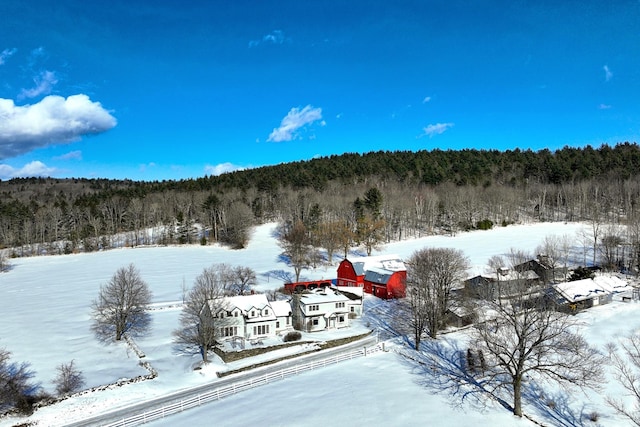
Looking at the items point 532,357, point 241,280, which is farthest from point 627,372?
point 241,280

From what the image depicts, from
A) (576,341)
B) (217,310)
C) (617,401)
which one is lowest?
(617,401)

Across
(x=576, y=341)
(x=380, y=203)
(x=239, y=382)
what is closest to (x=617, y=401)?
(x=576, y=341)

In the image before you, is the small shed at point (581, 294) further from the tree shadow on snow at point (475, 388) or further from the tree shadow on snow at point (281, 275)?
the tree shadow on snow at point (281, 275)

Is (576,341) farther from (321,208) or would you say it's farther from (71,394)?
(321,208)

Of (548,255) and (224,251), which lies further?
(224,251)

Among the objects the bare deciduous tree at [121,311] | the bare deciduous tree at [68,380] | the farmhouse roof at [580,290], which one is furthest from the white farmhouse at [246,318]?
the farmhouse roof at [580,290]

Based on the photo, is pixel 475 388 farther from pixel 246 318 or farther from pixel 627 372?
pixel 246 318

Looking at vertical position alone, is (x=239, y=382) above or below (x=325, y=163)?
below
